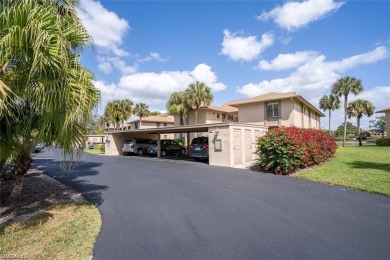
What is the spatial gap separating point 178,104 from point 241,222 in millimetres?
25763

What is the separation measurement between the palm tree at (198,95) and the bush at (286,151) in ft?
55.5

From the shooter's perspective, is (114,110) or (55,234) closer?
(55,234)

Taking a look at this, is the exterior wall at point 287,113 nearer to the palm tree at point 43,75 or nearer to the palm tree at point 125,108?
the palm tree at point 43,75

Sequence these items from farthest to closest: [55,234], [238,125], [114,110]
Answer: [114,110] → [238,125] → [55,234]

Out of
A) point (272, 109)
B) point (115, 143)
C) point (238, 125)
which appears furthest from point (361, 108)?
point (115, 143)

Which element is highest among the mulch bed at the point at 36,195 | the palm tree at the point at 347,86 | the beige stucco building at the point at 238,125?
the palm tree at the point at 347,86

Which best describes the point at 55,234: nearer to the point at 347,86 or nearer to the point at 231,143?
the point at 231,143

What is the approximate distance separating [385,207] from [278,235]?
12.3 feet

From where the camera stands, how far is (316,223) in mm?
5328

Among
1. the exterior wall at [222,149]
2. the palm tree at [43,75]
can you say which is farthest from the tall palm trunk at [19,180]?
the exterior wall at [222,149]

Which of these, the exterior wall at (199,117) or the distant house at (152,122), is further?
the distant house at (152,122)

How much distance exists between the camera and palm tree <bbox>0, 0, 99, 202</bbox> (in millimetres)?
4270

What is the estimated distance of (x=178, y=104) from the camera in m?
30.5

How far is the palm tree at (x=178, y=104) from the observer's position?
30000 mm
